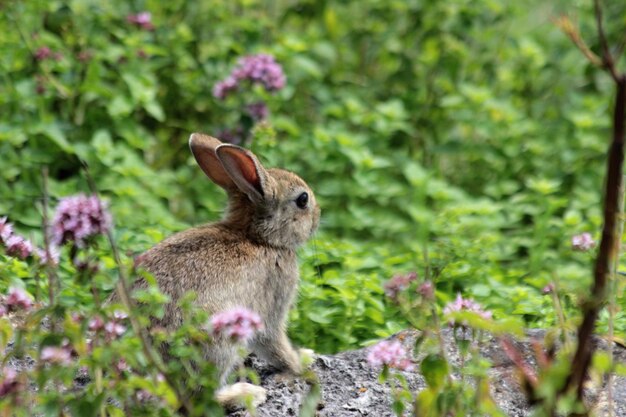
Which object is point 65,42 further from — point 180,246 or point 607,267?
point 607,267

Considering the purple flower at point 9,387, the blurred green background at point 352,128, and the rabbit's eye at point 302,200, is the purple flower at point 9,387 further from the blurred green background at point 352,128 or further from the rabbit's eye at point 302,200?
the rabbit's eye at point 302,200

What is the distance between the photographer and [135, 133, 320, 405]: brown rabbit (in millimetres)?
4527

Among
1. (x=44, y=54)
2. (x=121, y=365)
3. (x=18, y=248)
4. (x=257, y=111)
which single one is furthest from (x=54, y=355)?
(x=257, y=111)

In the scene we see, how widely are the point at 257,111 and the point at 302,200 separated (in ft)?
6.79

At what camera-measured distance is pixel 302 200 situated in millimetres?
5504

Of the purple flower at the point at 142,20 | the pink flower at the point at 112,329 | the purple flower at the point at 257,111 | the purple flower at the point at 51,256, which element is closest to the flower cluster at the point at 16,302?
the purple flower at the point at 51,256

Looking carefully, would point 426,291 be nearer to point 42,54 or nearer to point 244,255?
point 244,255

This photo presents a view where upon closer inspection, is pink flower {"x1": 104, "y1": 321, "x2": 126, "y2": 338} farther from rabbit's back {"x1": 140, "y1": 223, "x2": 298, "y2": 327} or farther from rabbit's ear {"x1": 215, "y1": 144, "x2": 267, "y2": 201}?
rabbit's ear {"x1": 215, "y1": 144, "x2": 267, "y2": 201}

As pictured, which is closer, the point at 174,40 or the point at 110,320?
the point at 110,320

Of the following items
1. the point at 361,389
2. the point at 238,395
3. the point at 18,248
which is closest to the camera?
the point at 18,248

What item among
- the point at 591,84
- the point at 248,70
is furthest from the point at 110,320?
the point at 591,84

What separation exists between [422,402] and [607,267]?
75cm

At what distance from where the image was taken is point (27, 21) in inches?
292

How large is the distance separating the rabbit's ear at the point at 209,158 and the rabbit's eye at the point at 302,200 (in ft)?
0.97
